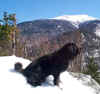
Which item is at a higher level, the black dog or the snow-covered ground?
the black dog

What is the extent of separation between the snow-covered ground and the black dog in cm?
15

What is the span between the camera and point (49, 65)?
386 centimetres

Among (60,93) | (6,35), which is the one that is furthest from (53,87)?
(6,35)

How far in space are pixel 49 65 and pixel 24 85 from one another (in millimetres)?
691

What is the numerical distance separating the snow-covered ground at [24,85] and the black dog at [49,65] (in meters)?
0.15

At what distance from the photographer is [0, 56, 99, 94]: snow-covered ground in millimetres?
3395

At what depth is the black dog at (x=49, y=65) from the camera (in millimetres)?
3779

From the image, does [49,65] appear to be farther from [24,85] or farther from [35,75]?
[24,85]

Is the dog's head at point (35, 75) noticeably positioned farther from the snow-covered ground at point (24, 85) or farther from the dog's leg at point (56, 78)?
the dog's leg at point (56, 78)

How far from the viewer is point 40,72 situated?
3791 mm

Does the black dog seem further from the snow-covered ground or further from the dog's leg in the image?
the snow-covered ground

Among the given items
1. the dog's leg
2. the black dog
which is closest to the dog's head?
the black dog

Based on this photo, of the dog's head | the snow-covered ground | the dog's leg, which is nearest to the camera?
the snow-covered ground

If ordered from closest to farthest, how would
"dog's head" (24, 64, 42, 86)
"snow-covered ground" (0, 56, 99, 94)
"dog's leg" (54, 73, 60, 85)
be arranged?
1. "snow-covered ground" (0, 56, 99, 94)
2. "dog's head" (24, 64, 42, 86)
3. "dog's leg" (54, 73, 60, 85)
